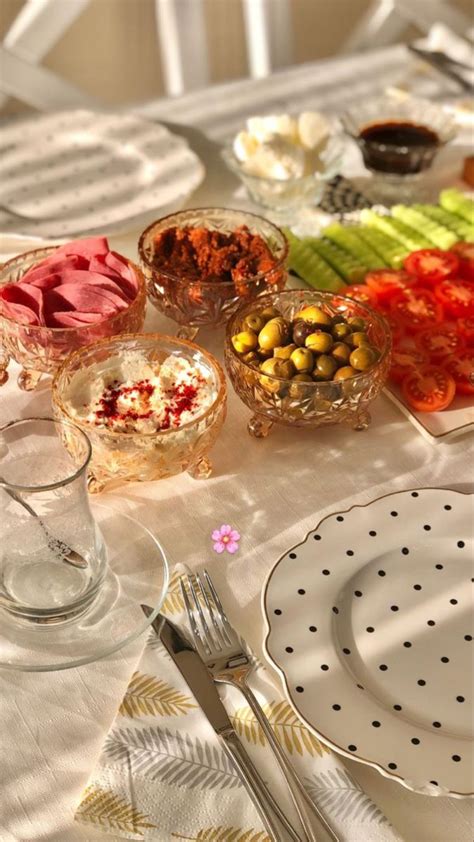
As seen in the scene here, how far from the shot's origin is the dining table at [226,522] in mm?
755

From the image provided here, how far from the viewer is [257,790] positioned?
728 mm

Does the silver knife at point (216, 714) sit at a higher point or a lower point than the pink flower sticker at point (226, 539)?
higher

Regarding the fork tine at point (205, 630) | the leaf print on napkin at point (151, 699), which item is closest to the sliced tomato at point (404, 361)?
the fork tine at point (205, 630)

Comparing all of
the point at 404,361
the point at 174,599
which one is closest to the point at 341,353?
the point at 404,361

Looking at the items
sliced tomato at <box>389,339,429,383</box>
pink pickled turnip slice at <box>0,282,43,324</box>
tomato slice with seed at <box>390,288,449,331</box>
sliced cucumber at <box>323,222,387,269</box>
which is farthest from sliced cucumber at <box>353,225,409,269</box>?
pink pickled turnip slice at <box>0,282,43,324</box>

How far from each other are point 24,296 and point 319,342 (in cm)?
36

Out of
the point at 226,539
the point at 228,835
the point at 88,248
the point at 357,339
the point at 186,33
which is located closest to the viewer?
the point at 228,835

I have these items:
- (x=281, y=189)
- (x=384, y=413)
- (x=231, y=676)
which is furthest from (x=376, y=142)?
(x=231, y=676)

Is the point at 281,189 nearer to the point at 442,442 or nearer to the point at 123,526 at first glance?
the point at 442,442

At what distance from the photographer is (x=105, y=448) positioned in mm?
953

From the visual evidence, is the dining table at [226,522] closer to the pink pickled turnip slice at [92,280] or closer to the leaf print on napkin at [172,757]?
the leaf print on napkin at [172,757]

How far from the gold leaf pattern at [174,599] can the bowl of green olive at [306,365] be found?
0.81 feet

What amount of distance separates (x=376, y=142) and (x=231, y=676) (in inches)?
42.1

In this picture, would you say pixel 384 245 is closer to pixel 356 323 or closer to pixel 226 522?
pixel 356 323
